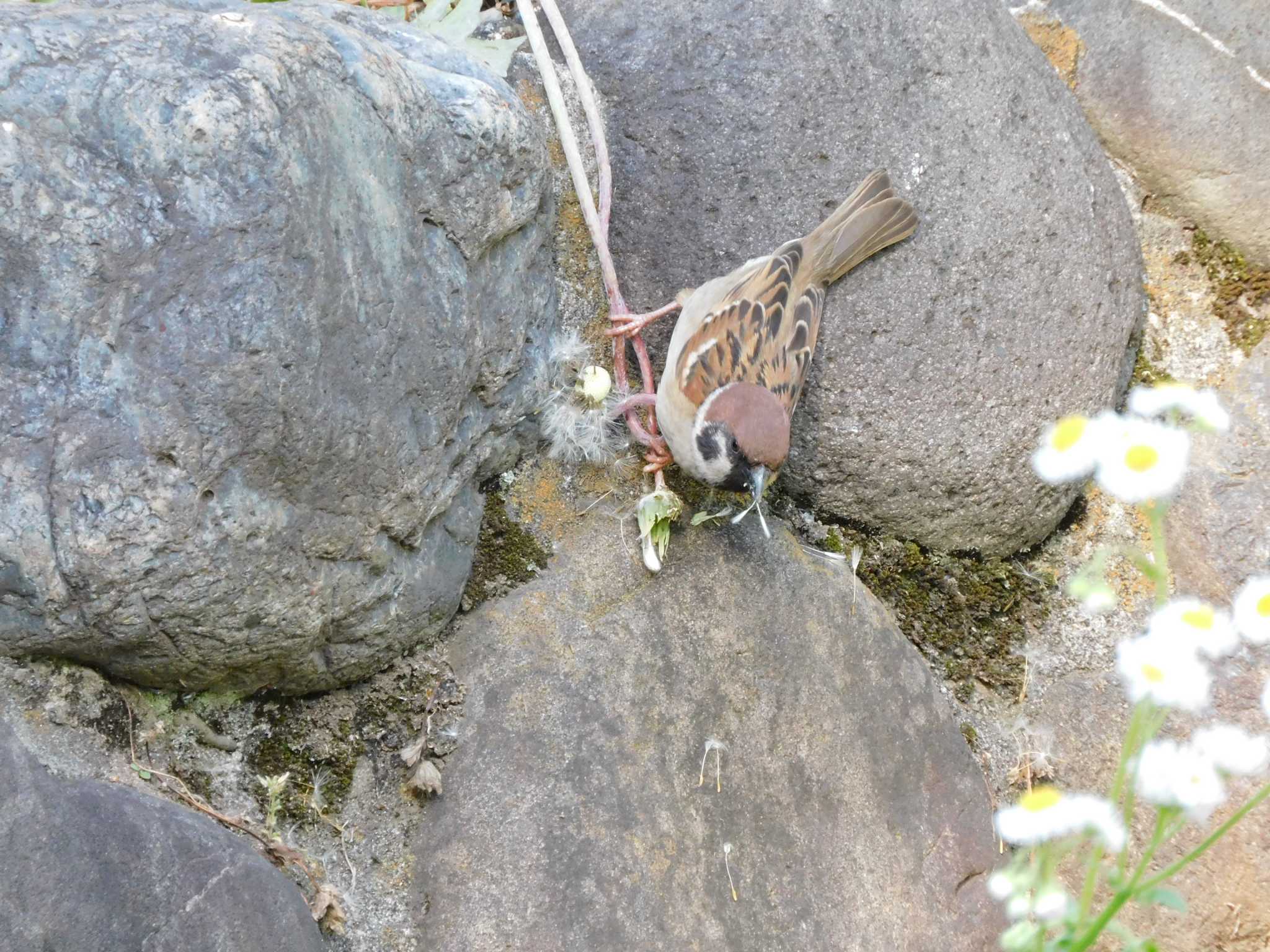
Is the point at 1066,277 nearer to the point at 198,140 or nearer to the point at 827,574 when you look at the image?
the point at 827,574

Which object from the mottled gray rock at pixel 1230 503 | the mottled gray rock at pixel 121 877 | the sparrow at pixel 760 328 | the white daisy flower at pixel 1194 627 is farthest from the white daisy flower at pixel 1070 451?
the mottled gray rock at pixel 1230 503

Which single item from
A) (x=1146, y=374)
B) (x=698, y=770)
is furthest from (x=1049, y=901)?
(x=1146, y=374)

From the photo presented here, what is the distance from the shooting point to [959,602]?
2994 mm

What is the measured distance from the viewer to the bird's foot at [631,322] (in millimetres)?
2906

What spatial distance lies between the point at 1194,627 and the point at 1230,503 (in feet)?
7.84

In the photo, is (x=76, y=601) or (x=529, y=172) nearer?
(x=76, y=601)

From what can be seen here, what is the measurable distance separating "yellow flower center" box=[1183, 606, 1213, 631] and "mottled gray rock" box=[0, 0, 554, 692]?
60.1 inches

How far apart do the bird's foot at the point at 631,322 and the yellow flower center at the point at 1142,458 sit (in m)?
2.12

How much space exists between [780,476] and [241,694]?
1.48 m

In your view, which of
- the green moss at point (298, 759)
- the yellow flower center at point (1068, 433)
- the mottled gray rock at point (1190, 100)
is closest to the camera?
the yellow flower center at point (1068, 433)

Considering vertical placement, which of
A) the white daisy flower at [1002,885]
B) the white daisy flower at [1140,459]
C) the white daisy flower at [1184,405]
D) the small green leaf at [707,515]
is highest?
the white daisy flower at [1140,459]

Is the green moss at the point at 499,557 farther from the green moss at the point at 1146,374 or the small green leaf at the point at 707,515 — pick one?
the green moss at the point at 1146,374

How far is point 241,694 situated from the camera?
2246 millimetres

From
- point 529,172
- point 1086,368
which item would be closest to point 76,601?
point 529,172
